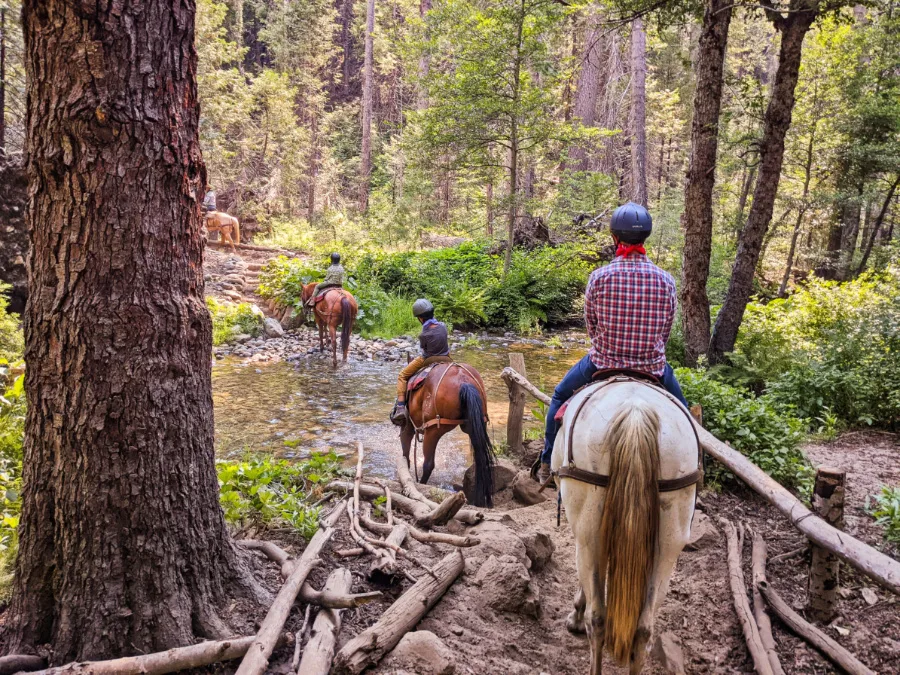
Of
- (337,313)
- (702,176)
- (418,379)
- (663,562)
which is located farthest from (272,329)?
(663,562)

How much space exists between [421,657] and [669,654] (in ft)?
4.95

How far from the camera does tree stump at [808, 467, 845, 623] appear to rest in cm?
328

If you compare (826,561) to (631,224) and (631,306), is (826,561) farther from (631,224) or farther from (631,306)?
(631,224)

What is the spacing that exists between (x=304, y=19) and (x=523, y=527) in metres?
34.3

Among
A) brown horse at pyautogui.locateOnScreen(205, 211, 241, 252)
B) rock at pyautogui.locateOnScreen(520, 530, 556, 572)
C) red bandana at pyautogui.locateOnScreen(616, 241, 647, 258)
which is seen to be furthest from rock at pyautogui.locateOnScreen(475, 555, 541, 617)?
brown horse at pyautogui.locateOnScreen(205, 211, 241, 252)

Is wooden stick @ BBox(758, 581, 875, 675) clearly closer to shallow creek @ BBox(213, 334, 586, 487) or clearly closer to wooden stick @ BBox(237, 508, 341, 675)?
wooden stick @ BBox(237, 508, 341, 675)

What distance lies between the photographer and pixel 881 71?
13398mm

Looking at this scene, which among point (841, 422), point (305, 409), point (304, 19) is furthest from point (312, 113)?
point (841, 422)

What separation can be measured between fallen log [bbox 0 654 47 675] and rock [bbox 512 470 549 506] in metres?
4.59

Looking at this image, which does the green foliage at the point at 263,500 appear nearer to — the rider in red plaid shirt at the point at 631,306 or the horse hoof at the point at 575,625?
the horse hoof at the point at 575,625

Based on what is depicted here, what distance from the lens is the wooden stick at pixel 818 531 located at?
2.45 meters

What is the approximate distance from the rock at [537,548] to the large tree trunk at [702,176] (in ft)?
18.8

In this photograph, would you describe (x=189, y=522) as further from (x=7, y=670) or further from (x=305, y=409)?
(x=305, y=409)

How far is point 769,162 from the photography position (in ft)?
26.4
